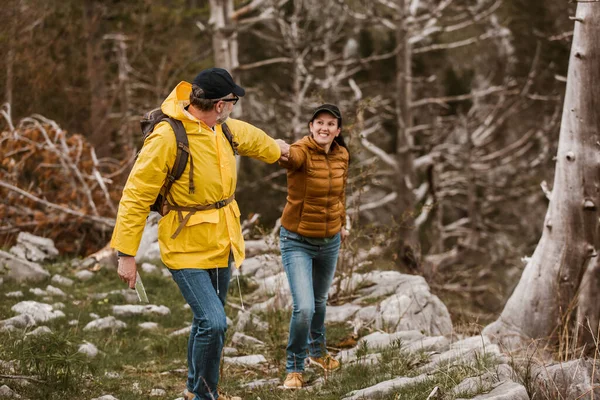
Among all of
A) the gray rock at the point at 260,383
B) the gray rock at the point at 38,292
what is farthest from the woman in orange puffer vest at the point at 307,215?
the gray rock at the point at 38,292

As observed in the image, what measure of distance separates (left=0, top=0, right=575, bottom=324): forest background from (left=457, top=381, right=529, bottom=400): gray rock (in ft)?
8.64

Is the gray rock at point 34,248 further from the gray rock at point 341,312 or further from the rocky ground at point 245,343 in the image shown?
the gray rock at point 341,312

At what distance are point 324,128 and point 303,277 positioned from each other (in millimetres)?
1080

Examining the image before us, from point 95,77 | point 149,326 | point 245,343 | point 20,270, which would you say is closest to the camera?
point 245,343

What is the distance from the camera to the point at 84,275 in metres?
8.51

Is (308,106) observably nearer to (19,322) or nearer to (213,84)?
(19,322)

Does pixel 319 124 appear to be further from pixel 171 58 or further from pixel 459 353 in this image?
pixel 171 58

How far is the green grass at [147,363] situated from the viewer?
4496mm

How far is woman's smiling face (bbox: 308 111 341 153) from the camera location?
503cm

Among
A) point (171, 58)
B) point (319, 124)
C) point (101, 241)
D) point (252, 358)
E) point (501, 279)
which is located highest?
point (171, 58)

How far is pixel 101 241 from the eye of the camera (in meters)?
11.0

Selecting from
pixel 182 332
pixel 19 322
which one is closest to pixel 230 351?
pixel 182 332

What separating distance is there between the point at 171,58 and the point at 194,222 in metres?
14.7

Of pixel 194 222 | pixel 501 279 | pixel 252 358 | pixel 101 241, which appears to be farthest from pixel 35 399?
pixel 501 279
